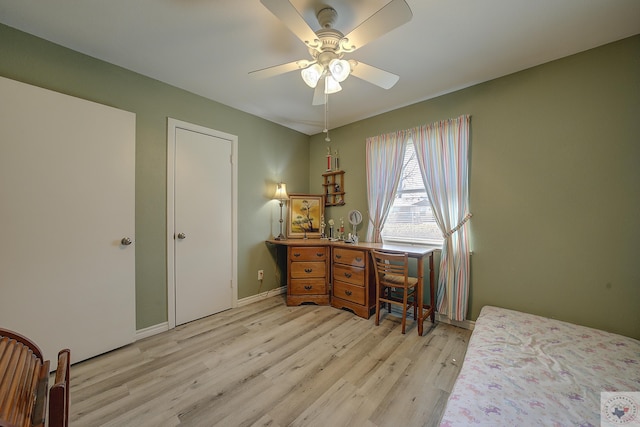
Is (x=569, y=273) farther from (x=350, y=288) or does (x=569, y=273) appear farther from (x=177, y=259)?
(x=177, y=259)

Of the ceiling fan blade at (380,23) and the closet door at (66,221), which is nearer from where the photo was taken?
the ceiling fan blade at (380,23)

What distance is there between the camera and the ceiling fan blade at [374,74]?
163 centimetres

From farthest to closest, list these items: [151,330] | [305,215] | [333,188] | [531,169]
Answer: [333,188], [305,215], [151,330], [531,169]

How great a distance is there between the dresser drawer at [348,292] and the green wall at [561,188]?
3.75 ft

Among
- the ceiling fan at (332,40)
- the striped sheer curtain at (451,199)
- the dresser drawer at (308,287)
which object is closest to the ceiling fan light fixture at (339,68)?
the ceiling fan at (332,40)

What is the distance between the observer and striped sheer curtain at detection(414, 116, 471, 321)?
2.47 metres

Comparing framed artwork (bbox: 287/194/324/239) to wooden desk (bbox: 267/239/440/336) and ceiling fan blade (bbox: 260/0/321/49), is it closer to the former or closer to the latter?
wooden desk (bbox: 267/239/440/336)

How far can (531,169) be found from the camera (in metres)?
2.17

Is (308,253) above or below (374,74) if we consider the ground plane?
below

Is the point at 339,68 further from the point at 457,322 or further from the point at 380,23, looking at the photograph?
the point at 457,322

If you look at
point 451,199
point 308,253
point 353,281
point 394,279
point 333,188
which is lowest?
point 353,281

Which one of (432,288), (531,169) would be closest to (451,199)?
(531,169)

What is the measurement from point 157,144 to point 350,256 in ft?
7.82

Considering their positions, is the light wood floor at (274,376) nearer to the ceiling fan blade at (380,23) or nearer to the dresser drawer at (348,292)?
the dresser drawer at (348,292)
